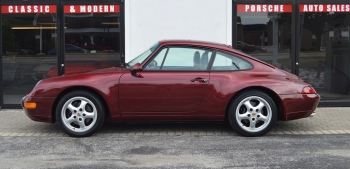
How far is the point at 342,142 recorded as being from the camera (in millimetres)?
6285

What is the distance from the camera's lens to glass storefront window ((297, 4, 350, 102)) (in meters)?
9.29

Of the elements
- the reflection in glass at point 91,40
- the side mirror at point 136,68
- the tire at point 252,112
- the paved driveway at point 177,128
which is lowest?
the paved driveway at point 177,128

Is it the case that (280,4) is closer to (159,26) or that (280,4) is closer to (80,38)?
(159,26)

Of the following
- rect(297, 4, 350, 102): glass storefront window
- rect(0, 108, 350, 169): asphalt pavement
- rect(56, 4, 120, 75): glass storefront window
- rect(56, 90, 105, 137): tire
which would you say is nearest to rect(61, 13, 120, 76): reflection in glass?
rect(56, 4, 120, 75): glass storefront window

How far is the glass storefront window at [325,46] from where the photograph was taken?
366 inches

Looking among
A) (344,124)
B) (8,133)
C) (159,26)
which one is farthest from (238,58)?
(8,133)

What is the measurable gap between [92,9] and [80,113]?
344 cm

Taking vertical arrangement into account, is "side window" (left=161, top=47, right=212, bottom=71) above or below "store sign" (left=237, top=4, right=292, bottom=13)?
below

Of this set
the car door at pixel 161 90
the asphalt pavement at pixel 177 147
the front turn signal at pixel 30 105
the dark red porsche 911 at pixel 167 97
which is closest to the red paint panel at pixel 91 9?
the asphalt pavement at pixel 177 147

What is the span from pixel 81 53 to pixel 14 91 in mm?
1551

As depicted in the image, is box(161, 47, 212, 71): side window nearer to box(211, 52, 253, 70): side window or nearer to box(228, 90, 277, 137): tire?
box(211, 52, 253, 70): side window

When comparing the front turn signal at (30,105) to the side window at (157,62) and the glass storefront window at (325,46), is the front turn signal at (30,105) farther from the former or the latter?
the glass storefront window at (325,46)

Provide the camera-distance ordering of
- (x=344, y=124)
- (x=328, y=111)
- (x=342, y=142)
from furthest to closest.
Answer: (x=328, y=111) < (x=344, y=124) < (x=342, y=142)

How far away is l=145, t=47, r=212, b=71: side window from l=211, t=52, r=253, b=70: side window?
0.43 feet
